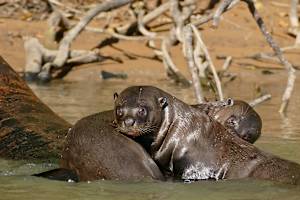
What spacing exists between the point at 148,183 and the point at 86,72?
324 inches

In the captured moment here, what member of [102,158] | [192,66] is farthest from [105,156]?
[192,66]

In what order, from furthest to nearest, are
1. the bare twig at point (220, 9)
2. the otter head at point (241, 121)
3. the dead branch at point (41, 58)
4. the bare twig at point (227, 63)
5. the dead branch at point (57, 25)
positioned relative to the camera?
the dead branch at point (57, 25)
the dead branch at point (41, 58)
the bare twig at point (227, 63)
the bare twig at point (220, 9)
the otter head at point (241, 121)

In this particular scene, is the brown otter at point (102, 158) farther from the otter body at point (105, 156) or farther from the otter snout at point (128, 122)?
the otter snout at point (128, 122)

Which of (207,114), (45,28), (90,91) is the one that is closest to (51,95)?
(90,91)

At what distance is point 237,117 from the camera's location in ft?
21.4

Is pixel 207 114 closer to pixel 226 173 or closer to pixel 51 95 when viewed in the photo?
pixel 226 173

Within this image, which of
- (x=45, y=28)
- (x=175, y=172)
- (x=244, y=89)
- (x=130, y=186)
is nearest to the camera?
(x=130, y=186)

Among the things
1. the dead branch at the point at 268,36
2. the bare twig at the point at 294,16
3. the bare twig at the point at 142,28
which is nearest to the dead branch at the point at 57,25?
the bare twig at the point at 142,28

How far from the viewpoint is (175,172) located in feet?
18.5

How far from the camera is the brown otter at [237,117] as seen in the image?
6.51m

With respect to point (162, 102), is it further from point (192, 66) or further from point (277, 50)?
point (277, 50)

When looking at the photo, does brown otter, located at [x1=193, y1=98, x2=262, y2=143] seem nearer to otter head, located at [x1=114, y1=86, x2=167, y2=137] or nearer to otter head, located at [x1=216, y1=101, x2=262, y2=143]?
otter head, located at [x1=216, y1=101, x2=262, y2=143]

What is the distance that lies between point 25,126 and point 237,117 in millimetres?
1614

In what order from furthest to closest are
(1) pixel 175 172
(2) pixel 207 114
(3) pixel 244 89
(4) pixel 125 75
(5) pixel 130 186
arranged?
(4) pixel 125 75 → (3) pixel 244 89 → (2) pixel 207 114 → (1) pixel 175 172 → (5) pixel 130 186
